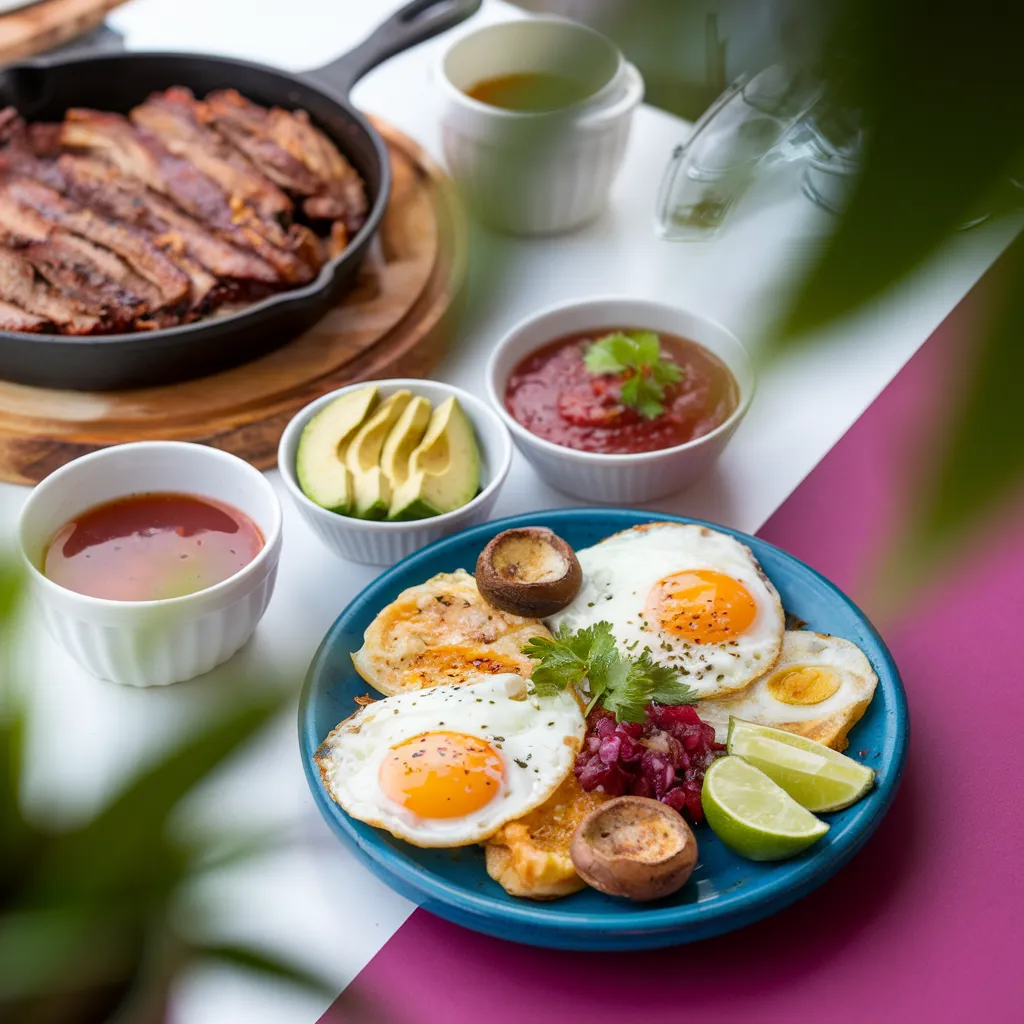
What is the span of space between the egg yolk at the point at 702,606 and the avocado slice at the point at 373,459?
0.56 m

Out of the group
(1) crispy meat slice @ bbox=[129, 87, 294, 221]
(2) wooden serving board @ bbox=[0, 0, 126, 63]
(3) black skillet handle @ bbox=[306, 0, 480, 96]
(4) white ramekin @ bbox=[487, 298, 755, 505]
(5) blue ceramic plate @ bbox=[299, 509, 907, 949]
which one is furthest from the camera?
(2) wooden serving board @ bbox=[0, 0, 126, 63]

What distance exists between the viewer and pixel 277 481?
8.88ft

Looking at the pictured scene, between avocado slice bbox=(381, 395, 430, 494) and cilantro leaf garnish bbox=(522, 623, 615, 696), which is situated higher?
cilantro leaf garnish bbox=(522, 623, 615, 696)

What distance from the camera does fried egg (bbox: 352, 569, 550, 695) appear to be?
6.88 feet

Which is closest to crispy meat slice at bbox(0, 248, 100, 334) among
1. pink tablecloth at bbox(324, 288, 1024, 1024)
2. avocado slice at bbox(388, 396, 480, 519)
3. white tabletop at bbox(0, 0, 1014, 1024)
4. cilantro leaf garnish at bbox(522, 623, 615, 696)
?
white tabletop at bbox(0, 0, 1014, 1024)

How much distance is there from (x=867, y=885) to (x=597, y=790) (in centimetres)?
45

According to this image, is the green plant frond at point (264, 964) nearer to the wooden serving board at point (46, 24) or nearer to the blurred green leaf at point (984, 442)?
the blurred green leaf at point (984, 442)

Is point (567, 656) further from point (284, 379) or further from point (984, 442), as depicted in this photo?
point (984, 442)

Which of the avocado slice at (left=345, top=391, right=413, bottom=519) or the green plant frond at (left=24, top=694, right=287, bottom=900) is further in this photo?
the avocado slice at (left=345, top=391, right=413, bottom=519)

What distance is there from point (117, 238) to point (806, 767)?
6.08 feet

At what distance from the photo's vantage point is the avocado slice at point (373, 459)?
2.36 m

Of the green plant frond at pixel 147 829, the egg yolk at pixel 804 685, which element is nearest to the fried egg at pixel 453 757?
the egg yolk at pixel 804 685

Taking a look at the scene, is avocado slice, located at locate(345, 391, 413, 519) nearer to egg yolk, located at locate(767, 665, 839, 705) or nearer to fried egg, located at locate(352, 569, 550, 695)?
fried egg, located at locate(352, 569, 550, 695)

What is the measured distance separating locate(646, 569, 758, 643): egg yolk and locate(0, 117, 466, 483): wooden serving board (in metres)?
0.81
